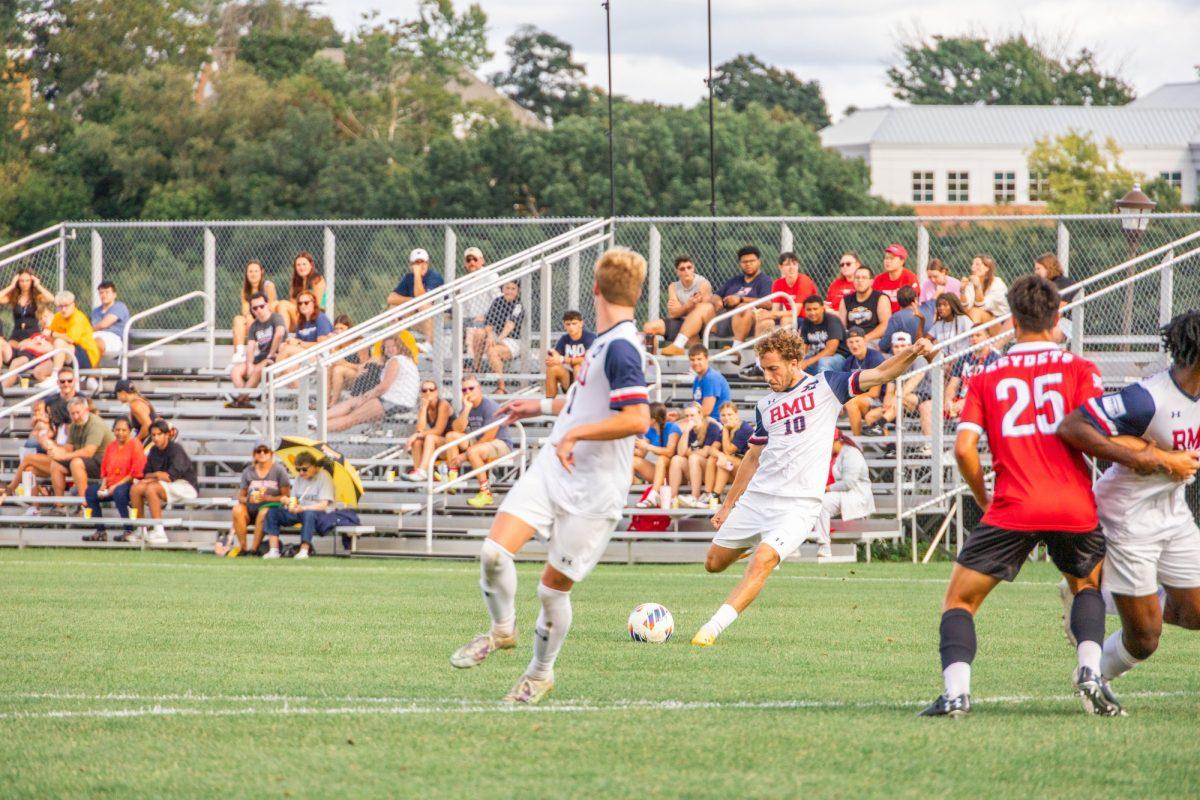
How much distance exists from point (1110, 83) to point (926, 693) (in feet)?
312

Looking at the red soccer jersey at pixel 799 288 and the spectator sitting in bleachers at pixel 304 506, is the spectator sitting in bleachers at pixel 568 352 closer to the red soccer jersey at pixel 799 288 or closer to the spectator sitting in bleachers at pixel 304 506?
the red soccer jersey at pixel 799 288

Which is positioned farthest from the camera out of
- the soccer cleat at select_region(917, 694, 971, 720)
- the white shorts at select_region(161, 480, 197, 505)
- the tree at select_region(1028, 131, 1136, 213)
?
the tree at select_region(1028, 131, 1136, 213)

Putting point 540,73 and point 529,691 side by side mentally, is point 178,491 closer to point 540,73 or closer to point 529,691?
point 529,691

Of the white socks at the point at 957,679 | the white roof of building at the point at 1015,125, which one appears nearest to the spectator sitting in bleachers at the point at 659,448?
the white socks at the point at 957,679

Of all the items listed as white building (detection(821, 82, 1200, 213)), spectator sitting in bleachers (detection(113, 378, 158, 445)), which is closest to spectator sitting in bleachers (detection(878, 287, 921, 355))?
spectator sitting in bleachers (detection(113, 378, 158, 445))

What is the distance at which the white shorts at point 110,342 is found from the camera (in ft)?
74.6

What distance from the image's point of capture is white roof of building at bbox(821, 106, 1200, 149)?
8250 centimetres

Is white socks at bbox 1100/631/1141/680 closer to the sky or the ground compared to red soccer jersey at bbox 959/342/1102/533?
closer to the ground

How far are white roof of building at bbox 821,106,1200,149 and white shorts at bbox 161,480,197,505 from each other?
2704 inches

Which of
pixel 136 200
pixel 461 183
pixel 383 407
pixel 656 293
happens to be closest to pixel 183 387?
pixel 383 407

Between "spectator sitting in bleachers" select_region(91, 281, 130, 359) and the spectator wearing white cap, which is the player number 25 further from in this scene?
"spectator sitting in bleachers" select_region(91, 281, 130, 359)

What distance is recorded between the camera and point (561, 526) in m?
6.92

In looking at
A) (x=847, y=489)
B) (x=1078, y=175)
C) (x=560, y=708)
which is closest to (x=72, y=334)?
(x=847, y=489)

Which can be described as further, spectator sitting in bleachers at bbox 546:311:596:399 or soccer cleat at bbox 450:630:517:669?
spectator sitting in bleachers at bbox 546:311:596:399
